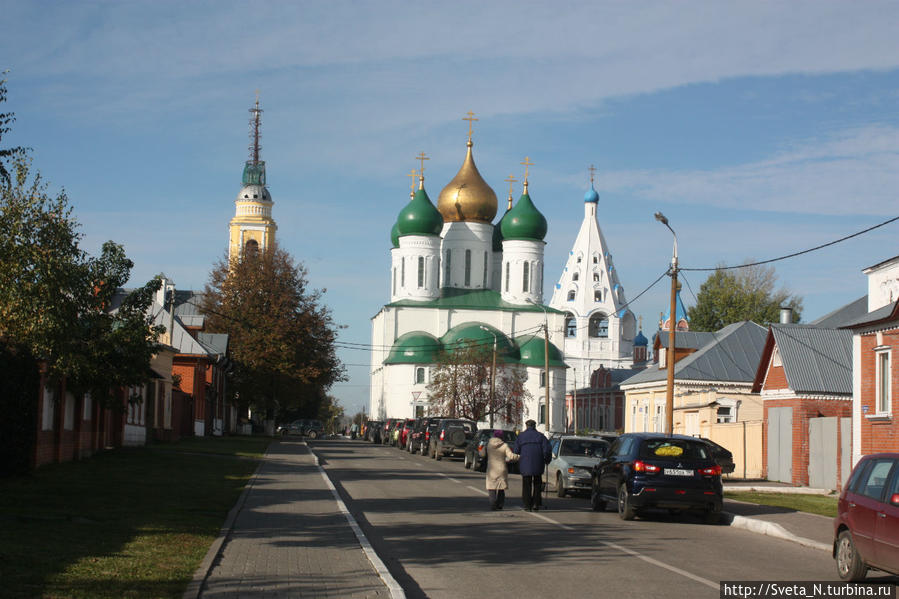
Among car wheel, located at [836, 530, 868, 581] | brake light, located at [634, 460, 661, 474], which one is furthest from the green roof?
car wheel, located at [836, 530, 868, 581]

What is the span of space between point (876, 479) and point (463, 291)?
82.4m

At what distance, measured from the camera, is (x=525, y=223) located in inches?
3543

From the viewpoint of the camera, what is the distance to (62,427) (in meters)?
25.3

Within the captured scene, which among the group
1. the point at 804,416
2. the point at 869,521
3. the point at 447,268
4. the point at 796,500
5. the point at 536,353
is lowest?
the point at 796,500

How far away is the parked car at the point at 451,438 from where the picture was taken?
40.8 m

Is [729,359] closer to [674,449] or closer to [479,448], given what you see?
[479,448]

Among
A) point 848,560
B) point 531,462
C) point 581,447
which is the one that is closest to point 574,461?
point 581,447

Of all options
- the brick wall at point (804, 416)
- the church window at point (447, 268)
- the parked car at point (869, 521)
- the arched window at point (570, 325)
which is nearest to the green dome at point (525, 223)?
the church window at point (447, 268)

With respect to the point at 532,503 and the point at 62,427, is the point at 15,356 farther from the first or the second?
the point at 532,503

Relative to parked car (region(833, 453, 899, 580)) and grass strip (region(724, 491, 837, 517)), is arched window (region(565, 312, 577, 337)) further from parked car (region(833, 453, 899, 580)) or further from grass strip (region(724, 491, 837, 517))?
parked car (region(833, 453, 899, 580))

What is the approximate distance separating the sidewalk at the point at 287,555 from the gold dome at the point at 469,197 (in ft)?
235

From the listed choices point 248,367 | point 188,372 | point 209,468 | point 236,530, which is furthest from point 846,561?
point 248,367

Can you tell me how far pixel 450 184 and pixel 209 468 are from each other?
66.7m

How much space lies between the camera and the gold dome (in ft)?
299
